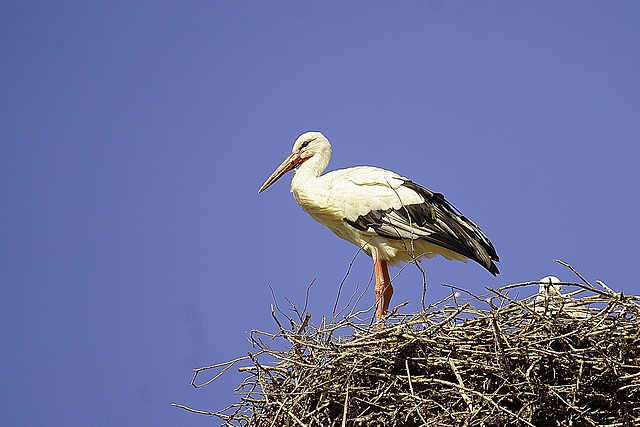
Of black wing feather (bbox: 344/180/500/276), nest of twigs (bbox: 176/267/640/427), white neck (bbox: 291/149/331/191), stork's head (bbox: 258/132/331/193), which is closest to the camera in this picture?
nest of twigs (bbox: 176/267/640/427)

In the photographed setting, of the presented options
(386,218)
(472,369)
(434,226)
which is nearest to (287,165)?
(386,218)

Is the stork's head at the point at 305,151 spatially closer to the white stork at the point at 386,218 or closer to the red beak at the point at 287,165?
the red beak at the point at 287,165

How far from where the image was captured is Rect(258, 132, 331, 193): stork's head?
6.30 meters

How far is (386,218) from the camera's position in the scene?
5719mm

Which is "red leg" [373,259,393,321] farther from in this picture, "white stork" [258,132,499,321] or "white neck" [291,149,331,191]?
"white neck" [291,149,331,191]

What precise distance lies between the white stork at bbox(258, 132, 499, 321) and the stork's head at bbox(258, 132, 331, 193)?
0.85 feet

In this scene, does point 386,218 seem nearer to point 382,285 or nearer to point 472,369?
point 382,285

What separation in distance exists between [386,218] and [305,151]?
0.90m

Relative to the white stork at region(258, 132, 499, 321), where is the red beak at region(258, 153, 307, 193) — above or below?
above

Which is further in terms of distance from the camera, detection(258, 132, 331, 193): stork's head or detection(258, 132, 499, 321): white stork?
detection(258, 132, 331, 193): stork's head

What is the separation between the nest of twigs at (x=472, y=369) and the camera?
3.55 m

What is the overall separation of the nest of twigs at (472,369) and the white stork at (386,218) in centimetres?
166

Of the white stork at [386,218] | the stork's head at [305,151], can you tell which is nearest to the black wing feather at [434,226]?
the white stork at [386,218]

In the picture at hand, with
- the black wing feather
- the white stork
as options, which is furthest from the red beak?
the black wing feather
